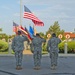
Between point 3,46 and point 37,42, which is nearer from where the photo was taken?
point 37,42

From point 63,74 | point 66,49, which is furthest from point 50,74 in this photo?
point 66,49

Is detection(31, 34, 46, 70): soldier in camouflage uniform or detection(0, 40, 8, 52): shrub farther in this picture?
detection(0, 40, 8, 52): shrub

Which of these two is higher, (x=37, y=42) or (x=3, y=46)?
(x=3, y=46)

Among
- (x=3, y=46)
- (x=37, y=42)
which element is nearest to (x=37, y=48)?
(x=37, y=42)

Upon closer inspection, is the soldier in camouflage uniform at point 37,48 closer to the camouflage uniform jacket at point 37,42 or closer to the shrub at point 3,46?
the camouflage uniform jacket at point 37,42

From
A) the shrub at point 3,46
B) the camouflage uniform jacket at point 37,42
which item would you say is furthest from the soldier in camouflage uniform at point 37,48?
the shrub at point 3,46

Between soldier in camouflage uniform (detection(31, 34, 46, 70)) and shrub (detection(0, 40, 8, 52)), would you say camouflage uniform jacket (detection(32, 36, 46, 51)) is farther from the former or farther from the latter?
shrub (detection(0, 40, 8, 52))

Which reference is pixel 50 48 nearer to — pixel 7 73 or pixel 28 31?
pixel 7 73

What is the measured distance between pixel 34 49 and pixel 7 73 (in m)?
2.23

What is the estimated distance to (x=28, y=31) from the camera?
3678cm

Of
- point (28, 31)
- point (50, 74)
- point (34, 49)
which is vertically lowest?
point (50, 74)

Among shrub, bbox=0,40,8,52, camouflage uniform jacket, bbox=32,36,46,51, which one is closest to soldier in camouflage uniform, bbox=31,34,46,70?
camouflage uniform jacket, bbox=32,36,46,51

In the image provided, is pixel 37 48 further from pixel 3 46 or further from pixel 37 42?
pixel 3 46

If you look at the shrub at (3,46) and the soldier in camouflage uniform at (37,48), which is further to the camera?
the shrub at (3,46)
